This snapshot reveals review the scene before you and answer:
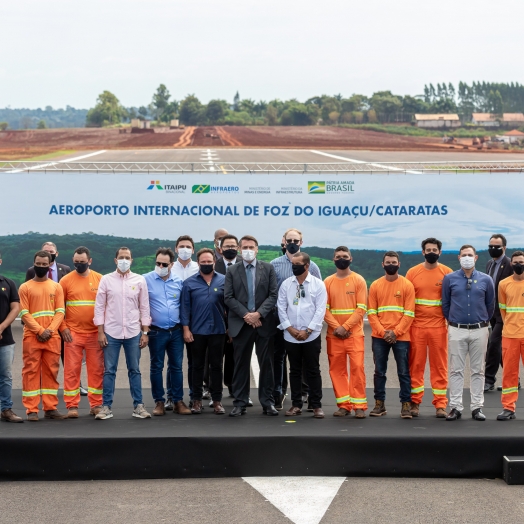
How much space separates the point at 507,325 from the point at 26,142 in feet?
49.1

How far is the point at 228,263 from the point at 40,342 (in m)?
2.21

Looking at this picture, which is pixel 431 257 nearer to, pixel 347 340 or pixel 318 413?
pixel 347 340

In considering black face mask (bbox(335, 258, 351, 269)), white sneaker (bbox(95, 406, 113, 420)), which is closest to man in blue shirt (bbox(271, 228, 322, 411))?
black face mask (bbox(335, 258, 351, 269))

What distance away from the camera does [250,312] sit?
882 cm

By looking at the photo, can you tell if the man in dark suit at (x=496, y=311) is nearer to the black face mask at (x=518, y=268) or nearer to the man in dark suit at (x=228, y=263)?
the black face mask at (x=518, y=268)

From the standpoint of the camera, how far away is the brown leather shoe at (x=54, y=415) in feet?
28.1

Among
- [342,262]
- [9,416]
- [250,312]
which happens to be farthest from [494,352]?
[9,416]

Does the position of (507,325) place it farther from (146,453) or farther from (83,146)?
(83,146)

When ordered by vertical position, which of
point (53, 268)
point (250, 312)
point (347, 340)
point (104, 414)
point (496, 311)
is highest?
point (53, 268)

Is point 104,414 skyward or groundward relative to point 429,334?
groundward

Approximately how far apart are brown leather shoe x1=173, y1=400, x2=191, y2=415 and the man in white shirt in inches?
41.7

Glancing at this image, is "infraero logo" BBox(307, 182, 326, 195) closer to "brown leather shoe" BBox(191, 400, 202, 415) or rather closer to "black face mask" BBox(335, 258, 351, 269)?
"black face mask" BBox(335, 258, 351, 269)

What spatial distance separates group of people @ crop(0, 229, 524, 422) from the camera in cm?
859

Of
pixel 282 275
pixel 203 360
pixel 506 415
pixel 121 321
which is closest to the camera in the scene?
pixel 506 415
